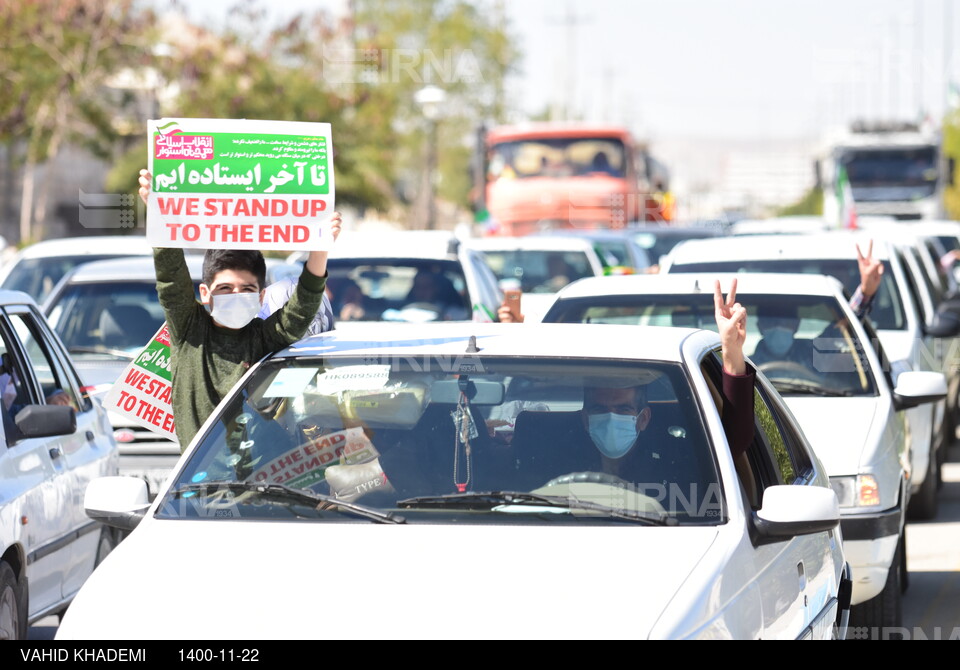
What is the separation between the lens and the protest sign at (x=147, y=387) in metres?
5.93

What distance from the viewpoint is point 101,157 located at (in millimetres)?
29719

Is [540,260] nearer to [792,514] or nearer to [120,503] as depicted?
[120,503]

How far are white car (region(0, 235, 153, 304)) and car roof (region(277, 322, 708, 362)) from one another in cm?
874

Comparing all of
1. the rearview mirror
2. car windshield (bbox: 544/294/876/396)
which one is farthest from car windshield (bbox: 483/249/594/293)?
the rearview mirror

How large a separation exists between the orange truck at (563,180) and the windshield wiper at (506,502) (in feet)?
92.2

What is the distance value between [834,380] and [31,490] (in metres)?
3.86

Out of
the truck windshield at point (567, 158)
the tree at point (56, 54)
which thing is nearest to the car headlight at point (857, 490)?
the tree at point (56, 54)

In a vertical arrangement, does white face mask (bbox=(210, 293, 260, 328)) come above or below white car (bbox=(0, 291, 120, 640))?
above

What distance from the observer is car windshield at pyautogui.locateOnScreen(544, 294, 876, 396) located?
7.96 metres

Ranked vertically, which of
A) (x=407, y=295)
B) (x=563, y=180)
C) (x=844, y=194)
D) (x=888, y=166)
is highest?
(x=407, y=295)

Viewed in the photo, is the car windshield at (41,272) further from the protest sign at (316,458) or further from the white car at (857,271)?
the protest sign at (316,458)

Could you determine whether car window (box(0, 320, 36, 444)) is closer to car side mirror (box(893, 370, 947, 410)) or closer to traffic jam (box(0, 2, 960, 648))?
traffic jam (box(0, 2, 960, 648))

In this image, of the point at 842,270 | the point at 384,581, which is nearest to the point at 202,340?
the point at 384,581

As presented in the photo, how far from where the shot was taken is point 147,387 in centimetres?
596
